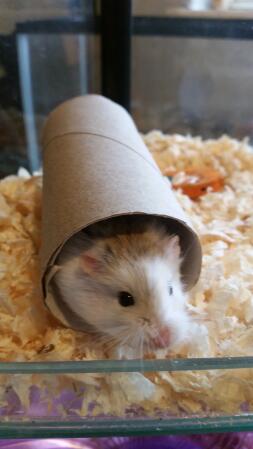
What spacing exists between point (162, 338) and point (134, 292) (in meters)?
0.10

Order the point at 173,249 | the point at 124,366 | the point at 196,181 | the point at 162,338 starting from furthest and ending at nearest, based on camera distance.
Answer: the point at 196,181
the point at 173,249
the point at 162,338
the point at 124,366

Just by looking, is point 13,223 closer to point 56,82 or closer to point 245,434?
point 245,434

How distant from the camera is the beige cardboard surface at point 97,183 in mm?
948

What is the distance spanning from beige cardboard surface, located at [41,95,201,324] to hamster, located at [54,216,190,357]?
0.06 m

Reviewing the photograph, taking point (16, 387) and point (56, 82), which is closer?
point (16, 387)

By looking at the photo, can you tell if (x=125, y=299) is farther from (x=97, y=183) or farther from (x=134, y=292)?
(x=97, y=183)

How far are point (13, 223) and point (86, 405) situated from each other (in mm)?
609

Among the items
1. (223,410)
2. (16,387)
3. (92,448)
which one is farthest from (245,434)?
(16,387)

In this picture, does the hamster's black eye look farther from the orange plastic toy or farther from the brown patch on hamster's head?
the orange plastic toy

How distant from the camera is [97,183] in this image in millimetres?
1011

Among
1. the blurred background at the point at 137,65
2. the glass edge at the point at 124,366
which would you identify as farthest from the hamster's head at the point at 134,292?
the blurred background at the point at 137,65

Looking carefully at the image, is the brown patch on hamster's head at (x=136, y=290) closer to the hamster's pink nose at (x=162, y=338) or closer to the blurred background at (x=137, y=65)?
the hamster's pink nose at (x=162, y=338)

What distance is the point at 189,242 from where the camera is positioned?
111 centimetres

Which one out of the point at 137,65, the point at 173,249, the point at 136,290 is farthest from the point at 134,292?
the point at 137,65
